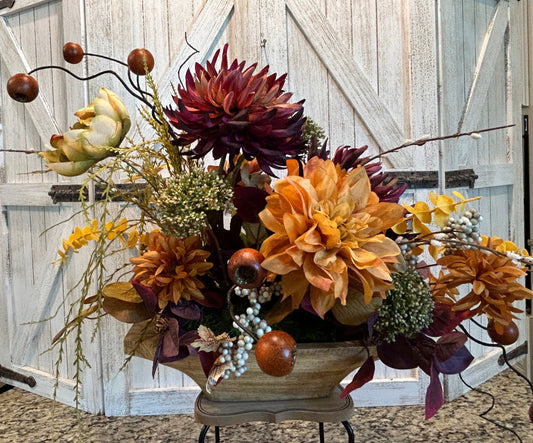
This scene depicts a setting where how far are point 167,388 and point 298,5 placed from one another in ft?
6.02

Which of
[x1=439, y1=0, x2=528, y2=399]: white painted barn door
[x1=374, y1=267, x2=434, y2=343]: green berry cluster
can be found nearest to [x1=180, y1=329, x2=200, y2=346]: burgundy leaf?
[x1=374, y1=267, x2=434, y2=343]: green berry cluster

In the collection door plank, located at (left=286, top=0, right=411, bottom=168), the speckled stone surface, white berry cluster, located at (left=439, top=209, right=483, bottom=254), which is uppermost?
door plank, located at (left=286, top=0, right=411, bottom=168)

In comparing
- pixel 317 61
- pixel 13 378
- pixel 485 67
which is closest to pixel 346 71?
pixel 317 61

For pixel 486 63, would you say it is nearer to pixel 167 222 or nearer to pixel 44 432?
pixel 167 222

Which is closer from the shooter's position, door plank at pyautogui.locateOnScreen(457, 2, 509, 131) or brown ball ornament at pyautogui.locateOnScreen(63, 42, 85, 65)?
brown ball ornament at pyautogui.locateOnScreen(63, 42, 85, 65)

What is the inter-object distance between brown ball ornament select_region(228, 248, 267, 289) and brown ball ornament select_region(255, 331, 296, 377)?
61mm

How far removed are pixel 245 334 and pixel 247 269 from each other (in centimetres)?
9

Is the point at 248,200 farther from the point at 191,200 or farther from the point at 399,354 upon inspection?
the point at 399,354

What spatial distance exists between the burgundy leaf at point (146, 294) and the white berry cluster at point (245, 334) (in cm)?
11

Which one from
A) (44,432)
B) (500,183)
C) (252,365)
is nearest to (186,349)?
(252,365)

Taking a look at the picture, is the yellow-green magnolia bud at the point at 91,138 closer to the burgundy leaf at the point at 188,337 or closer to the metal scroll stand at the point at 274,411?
the burgundy leaf at the point at 188,337

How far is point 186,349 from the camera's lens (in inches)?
23.7

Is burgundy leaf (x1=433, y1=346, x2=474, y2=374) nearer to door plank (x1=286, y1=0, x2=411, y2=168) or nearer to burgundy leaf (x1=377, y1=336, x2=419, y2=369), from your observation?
burgundy leaf (x1=377, y1=336, x2=419, y2=369)

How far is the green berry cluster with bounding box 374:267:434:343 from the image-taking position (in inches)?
21.7
